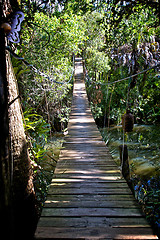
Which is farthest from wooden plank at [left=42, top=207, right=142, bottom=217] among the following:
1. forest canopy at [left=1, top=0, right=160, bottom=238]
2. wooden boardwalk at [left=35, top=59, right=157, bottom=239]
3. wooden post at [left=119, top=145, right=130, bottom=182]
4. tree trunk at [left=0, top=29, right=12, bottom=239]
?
forest canopy at [left=1, top=0, right=160, bottom=238]

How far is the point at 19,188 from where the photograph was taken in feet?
4.37

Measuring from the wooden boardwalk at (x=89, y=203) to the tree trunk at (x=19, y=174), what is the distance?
0.15 meters

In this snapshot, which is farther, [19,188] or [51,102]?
[51,102]

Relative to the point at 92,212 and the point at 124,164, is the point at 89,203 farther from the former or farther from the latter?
the point at 124,164

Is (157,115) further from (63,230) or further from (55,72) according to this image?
(63,230)

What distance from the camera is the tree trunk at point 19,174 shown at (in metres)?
1.30

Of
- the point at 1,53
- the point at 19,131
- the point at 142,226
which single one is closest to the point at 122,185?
the point at 142,226

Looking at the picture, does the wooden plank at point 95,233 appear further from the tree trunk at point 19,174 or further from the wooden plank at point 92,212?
the tree trunk at point 19,174

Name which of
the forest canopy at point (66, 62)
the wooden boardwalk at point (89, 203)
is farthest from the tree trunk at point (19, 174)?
the forest canopy at point (66, 62)

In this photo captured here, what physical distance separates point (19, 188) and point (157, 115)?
19.0 feet

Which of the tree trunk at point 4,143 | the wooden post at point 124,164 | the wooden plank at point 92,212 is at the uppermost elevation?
the tree trunk at point 4,143

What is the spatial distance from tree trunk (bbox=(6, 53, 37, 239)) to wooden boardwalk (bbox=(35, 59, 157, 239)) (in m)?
0.15

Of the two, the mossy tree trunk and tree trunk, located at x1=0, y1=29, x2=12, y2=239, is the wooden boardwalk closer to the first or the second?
the mossy tree trunk

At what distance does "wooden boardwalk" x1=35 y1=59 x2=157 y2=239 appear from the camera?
3.67 feet
